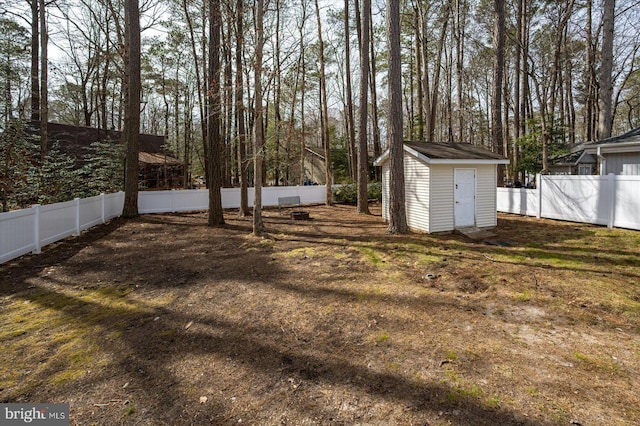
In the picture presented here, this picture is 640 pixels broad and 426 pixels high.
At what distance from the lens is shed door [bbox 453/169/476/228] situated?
29.9 ft

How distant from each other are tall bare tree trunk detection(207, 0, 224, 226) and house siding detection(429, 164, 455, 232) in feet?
20.5

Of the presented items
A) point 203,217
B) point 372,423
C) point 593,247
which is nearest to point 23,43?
point 203,217

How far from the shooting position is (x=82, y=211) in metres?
9.43

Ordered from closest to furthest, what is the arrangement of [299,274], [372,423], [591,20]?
[372,423] → [299,274] → [591,20]

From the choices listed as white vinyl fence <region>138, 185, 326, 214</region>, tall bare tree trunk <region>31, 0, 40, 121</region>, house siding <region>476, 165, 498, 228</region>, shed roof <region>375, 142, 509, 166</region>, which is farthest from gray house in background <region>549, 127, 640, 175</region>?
tall bare tree trunk <region>31, 0, 40, 121</region>

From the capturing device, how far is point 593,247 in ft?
23.3

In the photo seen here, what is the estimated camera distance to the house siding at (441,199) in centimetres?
879

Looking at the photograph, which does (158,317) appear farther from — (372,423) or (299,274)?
(372,423)

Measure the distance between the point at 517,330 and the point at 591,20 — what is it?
2257 cm

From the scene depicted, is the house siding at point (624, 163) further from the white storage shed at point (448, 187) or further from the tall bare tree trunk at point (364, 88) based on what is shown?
the tall bare tree trunk at point (364, 88)

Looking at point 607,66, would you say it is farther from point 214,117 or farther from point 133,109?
point 133,109

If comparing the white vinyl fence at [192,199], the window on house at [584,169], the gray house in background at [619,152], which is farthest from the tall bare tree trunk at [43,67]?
the window on house at [584,169]

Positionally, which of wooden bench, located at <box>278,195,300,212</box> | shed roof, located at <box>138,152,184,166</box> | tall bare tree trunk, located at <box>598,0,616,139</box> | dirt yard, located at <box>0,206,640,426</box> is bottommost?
dirt yard, located at <box>0,206,640,426</box>

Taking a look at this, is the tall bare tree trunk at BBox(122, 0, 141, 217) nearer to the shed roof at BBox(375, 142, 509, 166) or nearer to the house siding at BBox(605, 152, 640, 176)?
the shed roof at BBox(375, 142, 509, 166)
